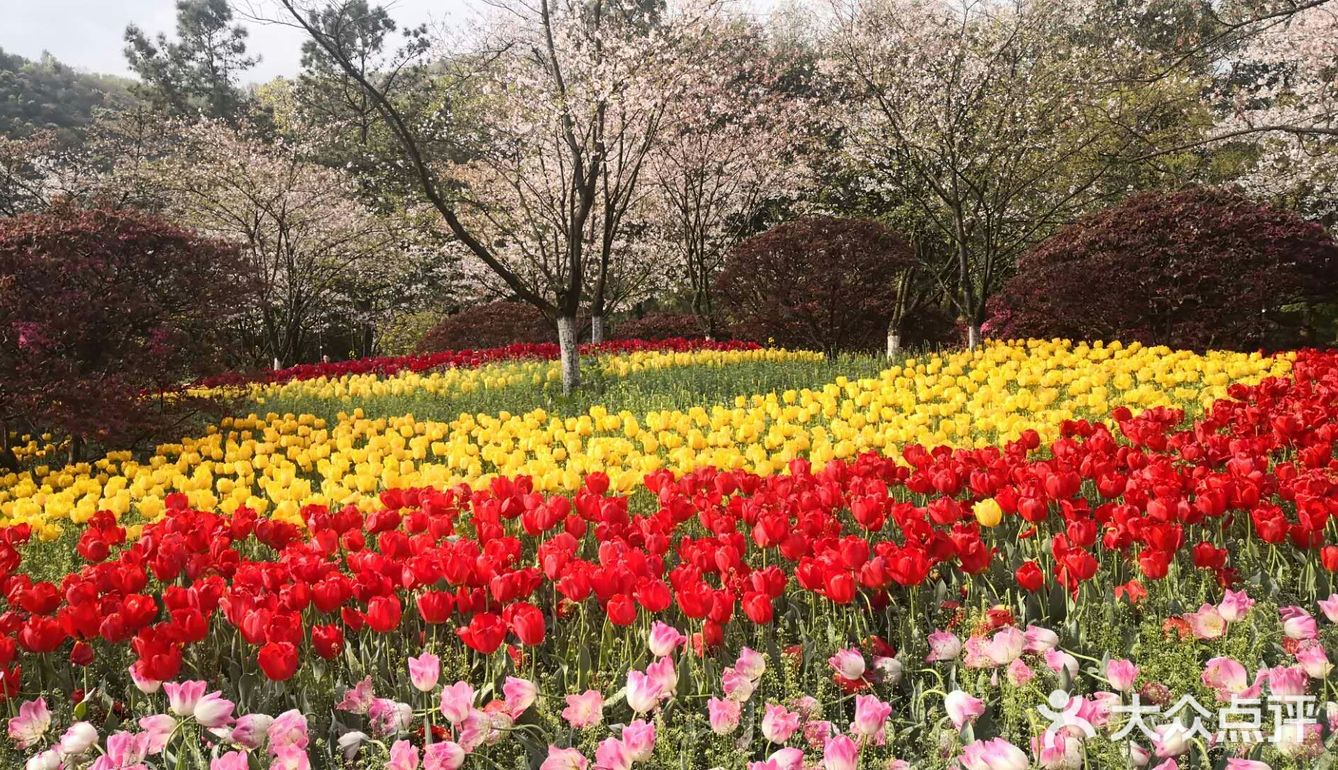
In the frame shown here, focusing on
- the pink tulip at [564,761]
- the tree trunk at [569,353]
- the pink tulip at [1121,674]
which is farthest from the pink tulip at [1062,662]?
the tree trunk at [569,353]

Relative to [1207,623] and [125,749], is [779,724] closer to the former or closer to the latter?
[1207,623]

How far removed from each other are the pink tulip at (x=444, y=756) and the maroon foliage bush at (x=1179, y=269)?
9.39 meters

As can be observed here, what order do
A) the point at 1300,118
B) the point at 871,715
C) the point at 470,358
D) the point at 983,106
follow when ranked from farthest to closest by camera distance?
the point at 1300,118, the point at 983,106, the point at 470,358, the point at 871,715

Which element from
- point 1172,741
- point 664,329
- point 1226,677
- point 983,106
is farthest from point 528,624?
point 664,329

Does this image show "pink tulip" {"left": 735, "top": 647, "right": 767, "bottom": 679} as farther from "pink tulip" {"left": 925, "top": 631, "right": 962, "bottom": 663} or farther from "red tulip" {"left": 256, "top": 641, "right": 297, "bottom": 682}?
"red tulip" {"left": 256, "top": 641, "right": 297, "bottom": 682}

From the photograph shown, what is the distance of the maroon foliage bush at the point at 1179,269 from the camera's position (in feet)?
30.5

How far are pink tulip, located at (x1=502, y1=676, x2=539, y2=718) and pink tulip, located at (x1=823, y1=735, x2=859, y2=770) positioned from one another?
2.19ft

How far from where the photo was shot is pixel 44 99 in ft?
134

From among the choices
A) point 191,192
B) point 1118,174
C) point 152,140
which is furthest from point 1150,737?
point 152,140

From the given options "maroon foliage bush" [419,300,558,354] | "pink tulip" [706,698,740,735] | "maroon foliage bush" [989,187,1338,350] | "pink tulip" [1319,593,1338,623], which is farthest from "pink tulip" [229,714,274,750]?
"maroon foliage bush" [419,300,558,354]

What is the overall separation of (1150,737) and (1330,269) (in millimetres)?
10912

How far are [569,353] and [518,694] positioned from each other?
263 inches

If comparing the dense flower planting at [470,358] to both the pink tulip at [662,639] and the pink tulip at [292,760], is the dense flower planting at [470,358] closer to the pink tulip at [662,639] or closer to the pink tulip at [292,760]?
the pink tulip at [662,639]

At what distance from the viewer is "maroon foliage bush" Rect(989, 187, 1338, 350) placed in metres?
9.30
